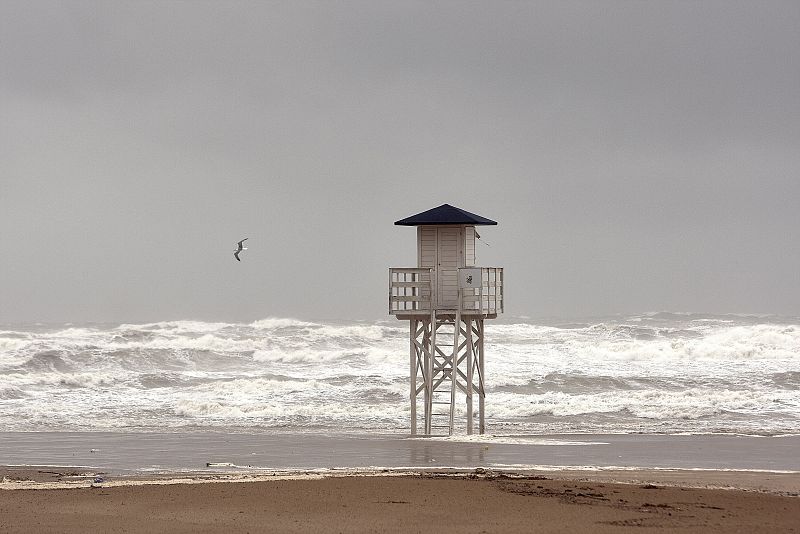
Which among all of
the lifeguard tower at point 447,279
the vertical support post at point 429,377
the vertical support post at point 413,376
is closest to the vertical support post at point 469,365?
the lifeguard tower at point 447,279

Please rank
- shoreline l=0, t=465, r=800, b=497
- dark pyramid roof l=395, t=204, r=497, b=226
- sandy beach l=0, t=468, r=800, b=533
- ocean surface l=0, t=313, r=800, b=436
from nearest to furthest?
sandy beach l=0, t=468, r=800, b=533
shoreline l=0, t=465, r=800, b=497
dark pyramid roof l=395, t=204, r=497, b=226
ocean surface l=0, t=313, r=800, b=436

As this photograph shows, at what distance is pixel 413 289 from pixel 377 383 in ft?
41.4

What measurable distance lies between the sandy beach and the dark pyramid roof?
8.30 metres

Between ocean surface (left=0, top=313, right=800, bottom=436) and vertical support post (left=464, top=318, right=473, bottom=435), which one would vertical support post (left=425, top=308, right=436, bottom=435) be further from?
ocean surface (left=0, top=313, right=800, bottom=436)

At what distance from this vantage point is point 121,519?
46.1 feet

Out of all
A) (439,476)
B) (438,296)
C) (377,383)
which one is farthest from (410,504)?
(377,383)

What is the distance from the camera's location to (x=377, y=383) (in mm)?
38344

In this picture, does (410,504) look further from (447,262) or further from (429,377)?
(429,377)

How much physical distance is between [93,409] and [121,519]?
19835mm

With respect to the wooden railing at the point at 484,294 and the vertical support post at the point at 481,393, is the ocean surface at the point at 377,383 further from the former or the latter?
the wooden railing at the point at 484,294

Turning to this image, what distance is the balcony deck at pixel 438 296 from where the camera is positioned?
25.9 meters

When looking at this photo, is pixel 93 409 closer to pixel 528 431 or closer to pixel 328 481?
pixel 528 431

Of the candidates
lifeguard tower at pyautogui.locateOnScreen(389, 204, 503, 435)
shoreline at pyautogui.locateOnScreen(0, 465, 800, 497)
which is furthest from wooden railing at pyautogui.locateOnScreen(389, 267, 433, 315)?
shoreline at pyautogui.locateOnScreen(0, 465, 800, 497)

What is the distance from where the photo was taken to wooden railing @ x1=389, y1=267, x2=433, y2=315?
25.9 meters
